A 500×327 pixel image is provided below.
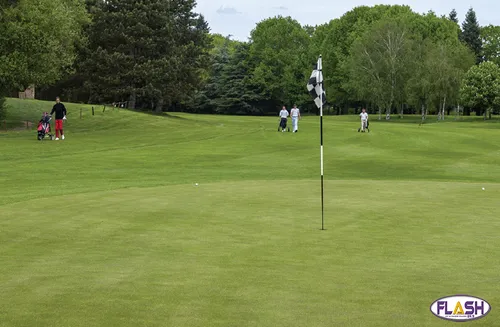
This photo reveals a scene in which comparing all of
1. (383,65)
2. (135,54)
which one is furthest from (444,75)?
(135,54)

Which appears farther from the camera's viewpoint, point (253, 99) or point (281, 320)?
point (253, 99)

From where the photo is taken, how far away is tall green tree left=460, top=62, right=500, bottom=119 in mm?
91438

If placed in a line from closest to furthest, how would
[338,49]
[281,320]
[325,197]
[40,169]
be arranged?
[281,320] < [325,197] < [40,169] < [338,49]

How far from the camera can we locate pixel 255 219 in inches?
519

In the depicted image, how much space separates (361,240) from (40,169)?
19925 mm

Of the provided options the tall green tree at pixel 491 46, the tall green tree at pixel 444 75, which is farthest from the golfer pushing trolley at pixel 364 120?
the tall green tree at pixel 491 46

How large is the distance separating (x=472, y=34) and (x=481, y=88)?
134ft

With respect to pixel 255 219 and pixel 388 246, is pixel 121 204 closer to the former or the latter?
pixel 255 219

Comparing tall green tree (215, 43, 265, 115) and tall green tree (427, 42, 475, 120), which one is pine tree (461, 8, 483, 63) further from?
tall green tree (215, 43, 265, 115)

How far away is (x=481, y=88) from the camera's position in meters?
91.6

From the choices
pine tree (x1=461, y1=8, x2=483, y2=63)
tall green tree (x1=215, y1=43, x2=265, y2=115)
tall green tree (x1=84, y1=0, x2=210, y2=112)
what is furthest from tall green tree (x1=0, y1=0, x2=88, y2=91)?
pine tree (x1=461, y1=8, x2=483, y2=63)

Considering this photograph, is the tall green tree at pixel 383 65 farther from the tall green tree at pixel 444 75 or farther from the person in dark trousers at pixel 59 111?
the person in dark trousers at pixel 59 111

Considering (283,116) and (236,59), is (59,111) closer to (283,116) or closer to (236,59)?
(283,116)

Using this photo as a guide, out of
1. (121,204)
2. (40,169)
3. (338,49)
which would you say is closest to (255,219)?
(121,204)
